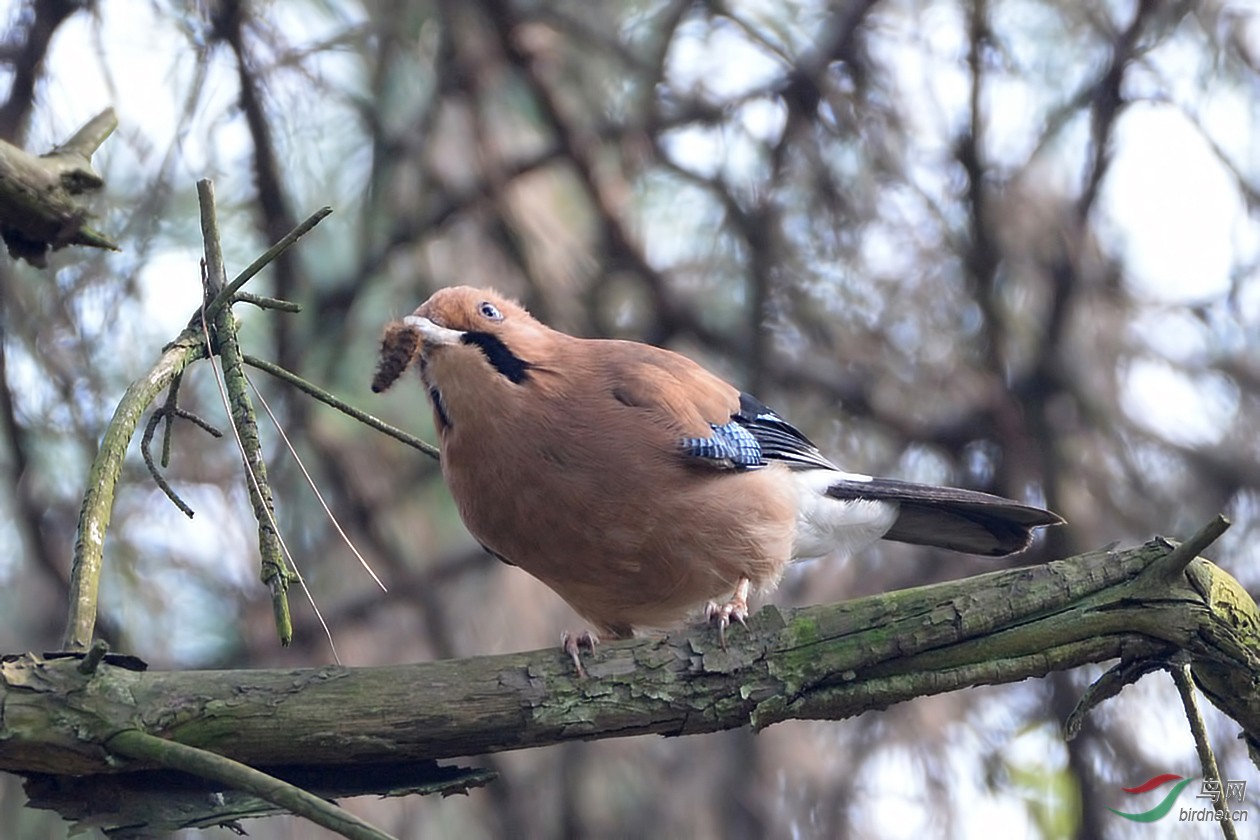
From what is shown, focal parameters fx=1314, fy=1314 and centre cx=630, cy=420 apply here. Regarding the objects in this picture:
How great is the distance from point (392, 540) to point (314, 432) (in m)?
0.49

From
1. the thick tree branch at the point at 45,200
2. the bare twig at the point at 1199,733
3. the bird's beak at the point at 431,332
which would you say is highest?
the thick tree branch at the point at 45,200

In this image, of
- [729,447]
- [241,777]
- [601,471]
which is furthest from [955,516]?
[241,777]

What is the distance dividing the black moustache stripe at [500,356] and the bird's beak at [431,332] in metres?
0.05

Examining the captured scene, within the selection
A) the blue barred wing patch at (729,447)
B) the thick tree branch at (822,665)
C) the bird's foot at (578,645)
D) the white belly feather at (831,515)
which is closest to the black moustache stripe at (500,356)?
the blue barred wing patch at (729,447)

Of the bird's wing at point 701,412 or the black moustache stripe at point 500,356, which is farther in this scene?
the bird's wing at point 701,412

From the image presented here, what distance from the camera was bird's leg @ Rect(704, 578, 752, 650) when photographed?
9.16 ft

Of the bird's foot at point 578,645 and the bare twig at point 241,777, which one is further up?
the bird's foot at point 578,645

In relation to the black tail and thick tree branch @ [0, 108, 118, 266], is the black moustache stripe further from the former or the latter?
the black tail

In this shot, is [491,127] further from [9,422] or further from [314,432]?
[9,422]

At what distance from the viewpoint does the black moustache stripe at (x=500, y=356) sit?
11.1 feet

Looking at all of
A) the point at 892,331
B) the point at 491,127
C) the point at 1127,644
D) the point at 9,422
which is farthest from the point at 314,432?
the point at 1127,644

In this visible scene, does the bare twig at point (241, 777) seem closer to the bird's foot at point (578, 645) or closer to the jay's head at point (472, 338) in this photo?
the bird's foot at point (578, 645)

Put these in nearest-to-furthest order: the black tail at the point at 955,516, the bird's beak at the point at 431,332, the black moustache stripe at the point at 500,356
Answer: the bird's beak at the point at 431,332, the black moustache stripe at the point at 500,356, the black tail at the point at 955,516

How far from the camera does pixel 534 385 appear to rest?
3412 mm
